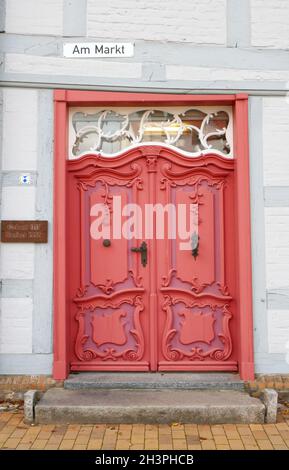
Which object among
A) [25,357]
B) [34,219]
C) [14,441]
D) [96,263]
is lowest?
[14,441]

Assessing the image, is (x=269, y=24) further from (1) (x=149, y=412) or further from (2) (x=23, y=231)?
(1) (x=149, y=412)

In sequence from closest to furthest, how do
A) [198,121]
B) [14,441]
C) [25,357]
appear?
1. [14,441]
2. [25,357]
3. [198,121]

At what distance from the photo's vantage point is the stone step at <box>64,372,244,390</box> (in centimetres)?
529

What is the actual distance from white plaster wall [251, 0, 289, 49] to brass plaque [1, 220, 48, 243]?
2927 millimetres

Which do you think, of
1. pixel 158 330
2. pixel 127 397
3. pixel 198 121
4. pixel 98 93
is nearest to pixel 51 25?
pixel 98 93

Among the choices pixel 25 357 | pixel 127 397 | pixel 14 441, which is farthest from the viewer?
pixel 25 357

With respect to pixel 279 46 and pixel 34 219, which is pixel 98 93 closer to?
pixel 34 219

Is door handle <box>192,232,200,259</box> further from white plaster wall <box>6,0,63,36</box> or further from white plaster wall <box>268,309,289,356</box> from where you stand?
white plaster wall <box>6,0,63,36</box>

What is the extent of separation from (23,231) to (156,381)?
2004 millimetres

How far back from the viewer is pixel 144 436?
4473 millimetres

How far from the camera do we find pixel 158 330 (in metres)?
5.64

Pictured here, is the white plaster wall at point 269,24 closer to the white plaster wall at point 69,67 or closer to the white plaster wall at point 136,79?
the white plaster wall at point 136,79

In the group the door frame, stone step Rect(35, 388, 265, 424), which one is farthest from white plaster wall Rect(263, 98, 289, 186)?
stone step Rect(35, 388, 265, 424)

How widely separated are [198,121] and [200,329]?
222cm
